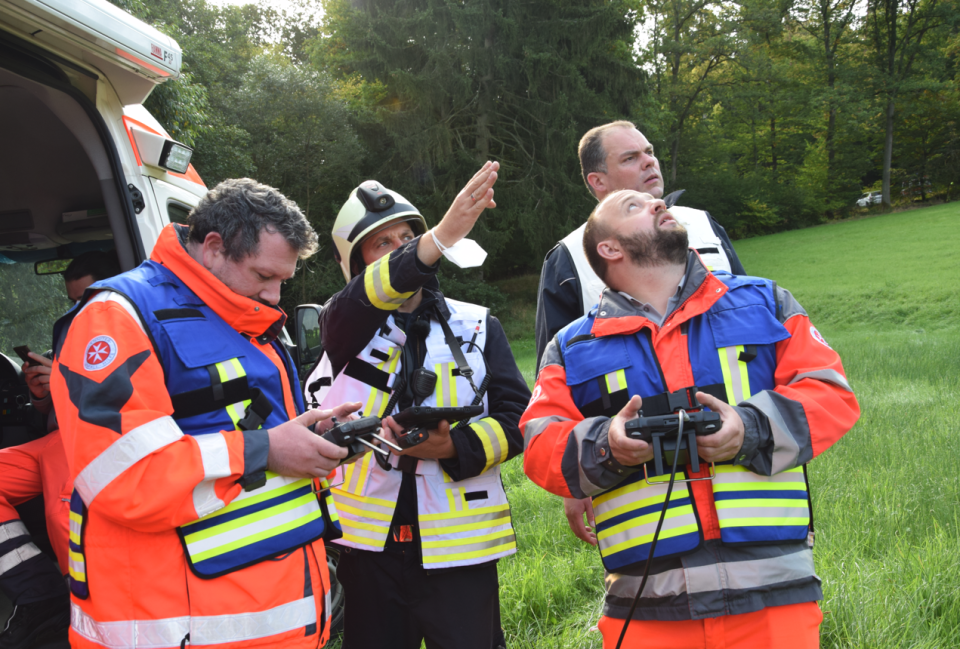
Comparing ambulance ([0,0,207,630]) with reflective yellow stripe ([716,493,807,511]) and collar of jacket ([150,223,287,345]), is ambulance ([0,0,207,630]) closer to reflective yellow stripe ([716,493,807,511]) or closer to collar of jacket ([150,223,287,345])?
collar of jacket ([150,223,287,345])

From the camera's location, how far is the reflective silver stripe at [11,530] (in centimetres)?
288

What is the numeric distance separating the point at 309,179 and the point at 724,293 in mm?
23222

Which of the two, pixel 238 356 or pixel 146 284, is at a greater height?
pixel 146 284

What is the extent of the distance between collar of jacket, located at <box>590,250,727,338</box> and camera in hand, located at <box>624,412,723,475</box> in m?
0.39

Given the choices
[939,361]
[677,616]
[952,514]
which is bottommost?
[939,361]

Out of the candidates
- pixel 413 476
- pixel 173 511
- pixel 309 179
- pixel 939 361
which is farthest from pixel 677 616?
pixel 309 179

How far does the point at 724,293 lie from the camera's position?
2.18 metres

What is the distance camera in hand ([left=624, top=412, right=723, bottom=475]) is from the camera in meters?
1.85

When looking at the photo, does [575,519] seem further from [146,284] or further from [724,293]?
[146,284]

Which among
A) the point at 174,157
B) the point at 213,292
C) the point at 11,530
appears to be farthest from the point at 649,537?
the point at 174,157

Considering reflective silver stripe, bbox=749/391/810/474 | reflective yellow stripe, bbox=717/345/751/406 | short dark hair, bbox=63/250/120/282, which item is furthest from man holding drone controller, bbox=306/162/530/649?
short dark hair, bbox=63/250/120/282

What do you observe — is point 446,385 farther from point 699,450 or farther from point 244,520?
point 699,450

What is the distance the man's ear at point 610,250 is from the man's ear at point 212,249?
1.27 meters

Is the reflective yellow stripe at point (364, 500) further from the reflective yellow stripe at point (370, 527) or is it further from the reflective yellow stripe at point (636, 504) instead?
the reflective yellow stripe at point (636, 504)
